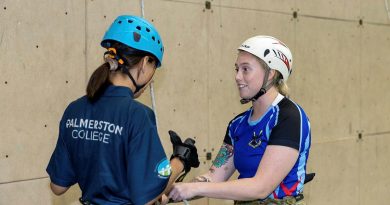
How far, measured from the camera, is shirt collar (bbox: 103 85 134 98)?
1.51 metres

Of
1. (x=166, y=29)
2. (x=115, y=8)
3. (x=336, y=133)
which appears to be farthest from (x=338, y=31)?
→ (x=115, y=8)

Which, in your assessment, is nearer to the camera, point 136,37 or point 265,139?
point 136,37

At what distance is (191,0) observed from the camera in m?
3.07

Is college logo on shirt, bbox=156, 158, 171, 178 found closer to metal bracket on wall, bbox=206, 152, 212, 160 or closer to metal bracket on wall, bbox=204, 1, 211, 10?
metal bracket on wall, bbox=206, 152, 212, 160

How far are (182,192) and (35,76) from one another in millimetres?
1176

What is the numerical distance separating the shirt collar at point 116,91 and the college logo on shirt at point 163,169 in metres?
0.26

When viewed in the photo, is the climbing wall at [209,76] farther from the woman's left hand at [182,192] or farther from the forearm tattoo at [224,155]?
the woman's left hand at [182,192]

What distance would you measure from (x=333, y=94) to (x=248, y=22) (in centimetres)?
126

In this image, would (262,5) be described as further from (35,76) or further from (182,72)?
(35,76)

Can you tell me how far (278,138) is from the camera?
1774 mm

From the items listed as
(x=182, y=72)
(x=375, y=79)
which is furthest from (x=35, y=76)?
(x=375, y=79)

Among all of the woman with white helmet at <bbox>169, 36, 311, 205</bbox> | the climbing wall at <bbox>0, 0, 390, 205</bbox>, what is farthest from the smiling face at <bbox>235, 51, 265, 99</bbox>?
the climbing wall at <bbox>0, 0, 390, 205</bbox>

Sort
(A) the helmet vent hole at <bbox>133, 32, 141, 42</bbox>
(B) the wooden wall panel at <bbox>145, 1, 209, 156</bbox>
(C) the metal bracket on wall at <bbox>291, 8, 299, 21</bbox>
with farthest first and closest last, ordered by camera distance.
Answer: (C) the metal bracket on wall at <bbox>291, 8, 299, 21</bbox> < (B) the wooden wall panel at <bbox>145, 1, 209, 156</bbox> < (A) the helmet vent hole at <bbox>133, 32, 141, 42</bbox>

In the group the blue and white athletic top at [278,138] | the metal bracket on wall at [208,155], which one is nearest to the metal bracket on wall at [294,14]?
the metal bracket on wall at [208,155]
